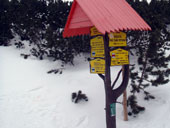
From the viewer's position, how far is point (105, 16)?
2.27m

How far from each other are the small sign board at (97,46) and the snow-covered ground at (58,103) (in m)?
2.26

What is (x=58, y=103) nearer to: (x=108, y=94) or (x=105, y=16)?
(x=108, y=94)

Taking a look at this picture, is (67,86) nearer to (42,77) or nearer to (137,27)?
(42,77)

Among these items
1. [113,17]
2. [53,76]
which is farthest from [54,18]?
[113,17]

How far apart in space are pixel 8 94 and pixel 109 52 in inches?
170

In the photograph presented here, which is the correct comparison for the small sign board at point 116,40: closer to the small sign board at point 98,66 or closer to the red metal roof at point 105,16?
the red metal roof at point 105,16

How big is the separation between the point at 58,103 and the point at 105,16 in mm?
3747

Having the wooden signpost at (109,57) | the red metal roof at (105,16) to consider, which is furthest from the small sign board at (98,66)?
the red metal roof at (105,16)

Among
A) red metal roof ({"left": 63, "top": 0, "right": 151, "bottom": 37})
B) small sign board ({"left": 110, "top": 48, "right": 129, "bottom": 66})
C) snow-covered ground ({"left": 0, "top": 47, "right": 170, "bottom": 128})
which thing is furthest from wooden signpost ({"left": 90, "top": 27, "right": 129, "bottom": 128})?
snow-covered ground ({"left": 0, "top": 47, "right": 170, "bottom": 128})

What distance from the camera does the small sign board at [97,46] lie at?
3024mm

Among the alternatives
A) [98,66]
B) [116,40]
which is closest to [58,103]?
[98,66]

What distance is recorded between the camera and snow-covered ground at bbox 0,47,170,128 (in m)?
4.13

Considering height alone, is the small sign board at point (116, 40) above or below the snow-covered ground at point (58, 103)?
above

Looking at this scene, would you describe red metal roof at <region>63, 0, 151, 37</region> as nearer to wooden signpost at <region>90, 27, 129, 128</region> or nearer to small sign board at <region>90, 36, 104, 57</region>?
wooden signpost at <region>90, 27, 129, 128</region>
